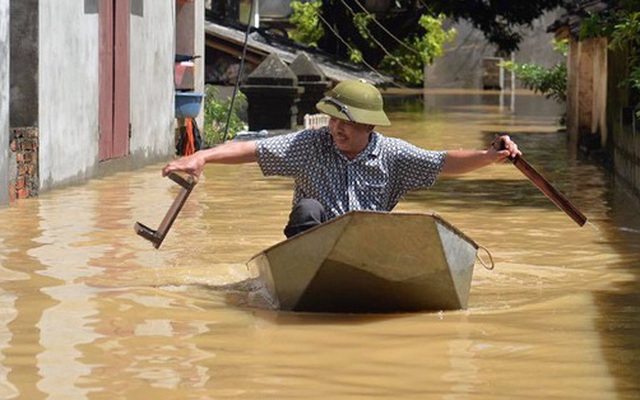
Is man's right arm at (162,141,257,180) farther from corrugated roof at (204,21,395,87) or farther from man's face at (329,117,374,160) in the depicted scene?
corrugated roof at (204,21,395,87)

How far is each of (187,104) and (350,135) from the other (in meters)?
16.2

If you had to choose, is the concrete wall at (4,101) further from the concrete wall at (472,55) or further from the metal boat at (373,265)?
the concrete wall at (472,55)

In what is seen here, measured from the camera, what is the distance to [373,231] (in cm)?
943

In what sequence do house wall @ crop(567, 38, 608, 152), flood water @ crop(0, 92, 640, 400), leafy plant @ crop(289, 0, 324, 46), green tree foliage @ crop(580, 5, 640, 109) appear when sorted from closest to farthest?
flood water @ crop(0, 92, 640, 400), green tree foliage @ crop(580, 5, 640, 109), house wall @ crop(567, 38, 608, 152), leafy plant @ crop(289, 0, 324, 46)

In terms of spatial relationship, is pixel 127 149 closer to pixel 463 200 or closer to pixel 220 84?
pixel 463 200

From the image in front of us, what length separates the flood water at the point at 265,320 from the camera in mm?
7762

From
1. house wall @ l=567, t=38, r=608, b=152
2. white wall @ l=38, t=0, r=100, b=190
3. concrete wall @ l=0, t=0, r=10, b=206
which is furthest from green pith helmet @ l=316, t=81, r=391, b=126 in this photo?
house wall @ l=567, t=38, r=608, b=152

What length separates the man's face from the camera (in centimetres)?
1013

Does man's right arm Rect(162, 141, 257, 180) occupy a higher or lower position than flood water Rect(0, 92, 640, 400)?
higher

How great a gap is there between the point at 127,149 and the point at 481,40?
42.4 m

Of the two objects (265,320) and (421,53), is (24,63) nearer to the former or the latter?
(265,320)

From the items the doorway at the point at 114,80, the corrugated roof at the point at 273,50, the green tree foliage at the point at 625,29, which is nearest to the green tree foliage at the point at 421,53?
the corrugated roof at the point at 273,50

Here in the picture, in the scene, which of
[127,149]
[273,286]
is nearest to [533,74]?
[127,149]

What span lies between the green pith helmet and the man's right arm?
Answer: 49 cm
